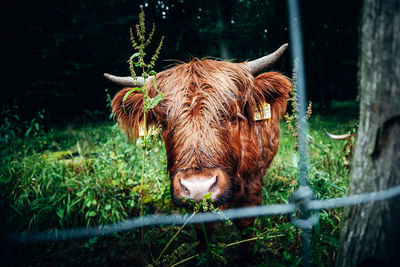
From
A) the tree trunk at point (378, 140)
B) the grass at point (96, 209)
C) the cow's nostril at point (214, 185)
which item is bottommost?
the grass at point (96, 209)

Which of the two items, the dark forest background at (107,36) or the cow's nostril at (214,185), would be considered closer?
the cow's nostril at (214,185)

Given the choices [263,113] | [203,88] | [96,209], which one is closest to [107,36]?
[96,209]

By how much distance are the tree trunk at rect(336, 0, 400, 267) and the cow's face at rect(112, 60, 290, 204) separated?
833 mm

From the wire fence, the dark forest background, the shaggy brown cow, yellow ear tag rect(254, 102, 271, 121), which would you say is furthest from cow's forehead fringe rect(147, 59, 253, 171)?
the dark forest background

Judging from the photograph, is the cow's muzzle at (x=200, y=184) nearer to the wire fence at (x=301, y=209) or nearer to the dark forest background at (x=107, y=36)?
the wire fence at (x=301, y=209)

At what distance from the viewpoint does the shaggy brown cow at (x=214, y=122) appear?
160 cm

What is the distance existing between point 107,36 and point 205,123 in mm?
10179

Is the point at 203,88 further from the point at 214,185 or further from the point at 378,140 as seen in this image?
the point at 378,140

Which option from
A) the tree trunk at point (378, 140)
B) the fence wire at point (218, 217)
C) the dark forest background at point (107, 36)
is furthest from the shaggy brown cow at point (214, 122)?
the tree trunk at point (378, 140)

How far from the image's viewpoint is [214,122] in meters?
1.80

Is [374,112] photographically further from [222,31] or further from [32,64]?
[32,64]

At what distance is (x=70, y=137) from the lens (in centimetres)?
675

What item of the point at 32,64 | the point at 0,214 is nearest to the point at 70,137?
the point at 32,64

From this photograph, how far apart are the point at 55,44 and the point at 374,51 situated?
9.61 metres
